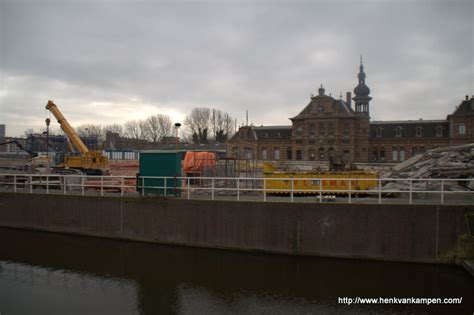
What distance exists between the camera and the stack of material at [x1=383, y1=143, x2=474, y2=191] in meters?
16.9

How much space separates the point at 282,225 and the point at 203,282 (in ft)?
13.2

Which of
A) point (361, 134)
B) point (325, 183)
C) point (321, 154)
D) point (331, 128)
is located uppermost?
point (331, 128)

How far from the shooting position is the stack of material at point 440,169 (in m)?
16.9

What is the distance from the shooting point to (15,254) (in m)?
14.3

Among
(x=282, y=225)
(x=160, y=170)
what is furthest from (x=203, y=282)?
(x=160, y=170)

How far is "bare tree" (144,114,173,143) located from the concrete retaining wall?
267 ft

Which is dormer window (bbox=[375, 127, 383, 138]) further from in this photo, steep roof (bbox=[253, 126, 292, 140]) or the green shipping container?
the green shipping container

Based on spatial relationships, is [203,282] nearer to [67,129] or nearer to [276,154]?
[67,129]

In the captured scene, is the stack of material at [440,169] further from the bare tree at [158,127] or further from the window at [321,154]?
the bare tree at [158,127]

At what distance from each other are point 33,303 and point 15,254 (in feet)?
18.1

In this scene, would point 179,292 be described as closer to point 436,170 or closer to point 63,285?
point 63,285

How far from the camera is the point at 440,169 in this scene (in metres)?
17.8

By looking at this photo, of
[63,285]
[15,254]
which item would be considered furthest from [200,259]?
[15,254]

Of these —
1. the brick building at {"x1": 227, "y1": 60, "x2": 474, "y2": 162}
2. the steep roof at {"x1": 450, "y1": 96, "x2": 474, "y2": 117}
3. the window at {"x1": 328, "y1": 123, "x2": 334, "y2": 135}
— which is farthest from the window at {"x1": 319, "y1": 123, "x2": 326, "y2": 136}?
the steep roof at {"x1": 450, "y1": 96, "x2": 474, "y2": 117}
